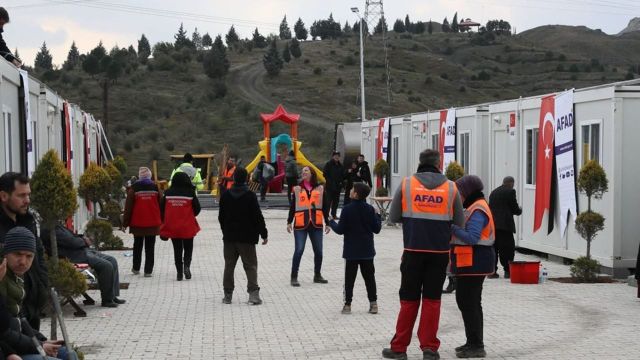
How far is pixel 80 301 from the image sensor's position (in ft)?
44.8

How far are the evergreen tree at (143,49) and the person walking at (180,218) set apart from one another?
78366 millimetres

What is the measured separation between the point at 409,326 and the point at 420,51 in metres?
107

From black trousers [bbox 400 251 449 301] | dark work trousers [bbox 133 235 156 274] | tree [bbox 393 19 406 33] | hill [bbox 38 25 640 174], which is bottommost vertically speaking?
dark work trousers [bbox 133 235 156 274]

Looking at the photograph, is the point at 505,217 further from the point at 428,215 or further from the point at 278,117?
the point at 278,117

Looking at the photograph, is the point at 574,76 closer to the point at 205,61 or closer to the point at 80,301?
the point at 205,61

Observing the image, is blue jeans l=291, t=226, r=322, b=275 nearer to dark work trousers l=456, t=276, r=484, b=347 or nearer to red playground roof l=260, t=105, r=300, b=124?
dark work trousers l=456, t=276, r=484, b=347

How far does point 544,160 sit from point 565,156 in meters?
1.18

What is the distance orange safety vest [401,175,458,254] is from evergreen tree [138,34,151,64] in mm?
85252

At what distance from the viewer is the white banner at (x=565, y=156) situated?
57.0 feet

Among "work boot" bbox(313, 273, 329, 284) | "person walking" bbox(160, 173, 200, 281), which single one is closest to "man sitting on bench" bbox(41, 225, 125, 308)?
"person walking" bbox(160, 173, 200, 281)

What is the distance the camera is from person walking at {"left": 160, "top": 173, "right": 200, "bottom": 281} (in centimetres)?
1591

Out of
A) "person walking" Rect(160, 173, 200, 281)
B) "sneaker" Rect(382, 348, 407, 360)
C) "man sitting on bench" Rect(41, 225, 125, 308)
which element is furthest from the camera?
"person walking" Rect(160, 173, 200, 281)

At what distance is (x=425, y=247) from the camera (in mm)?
9508

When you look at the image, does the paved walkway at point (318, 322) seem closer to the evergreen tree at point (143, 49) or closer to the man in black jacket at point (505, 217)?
the man in black jacket at point (505, 217)
